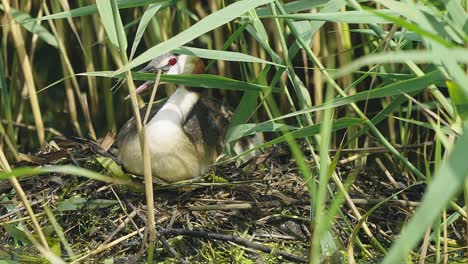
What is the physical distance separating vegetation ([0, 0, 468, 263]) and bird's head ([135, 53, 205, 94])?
0.56 feet

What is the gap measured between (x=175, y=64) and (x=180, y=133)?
1.53 ft

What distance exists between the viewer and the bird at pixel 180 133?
4555 mm

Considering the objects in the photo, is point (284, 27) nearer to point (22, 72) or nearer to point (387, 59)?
point (22, 72)

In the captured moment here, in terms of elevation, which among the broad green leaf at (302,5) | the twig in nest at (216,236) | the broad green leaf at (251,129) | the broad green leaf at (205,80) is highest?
the broad green leaf at (302,5)

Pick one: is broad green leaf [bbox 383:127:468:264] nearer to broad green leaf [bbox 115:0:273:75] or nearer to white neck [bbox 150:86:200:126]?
broad green leaf [bbox 115:0:273:75]

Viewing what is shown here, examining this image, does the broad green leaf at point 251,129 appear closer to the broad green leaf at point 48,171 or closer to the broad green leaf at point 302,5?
the broad green leaf at point 302,5

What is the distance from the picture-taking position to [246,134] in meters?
3.99

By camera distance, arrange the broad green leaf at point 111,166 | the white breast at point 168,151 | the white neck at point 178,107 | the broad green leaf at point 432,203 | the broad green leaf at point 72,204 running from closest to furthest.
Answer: the broad green leaf at point 432,203 < the broad green leaf at point 72,204 < the broad green leaf at point 111,166 < the white breast at point 168,151 < the white neck at point 178,107

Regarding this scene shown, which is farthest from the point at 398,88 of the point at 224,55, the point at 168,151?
the point at 168,151

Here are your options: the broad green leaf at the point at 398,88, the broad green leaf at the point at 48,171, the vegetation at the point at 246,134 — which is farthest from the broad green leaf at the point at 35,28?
the broad green leaf at the point at 48,171

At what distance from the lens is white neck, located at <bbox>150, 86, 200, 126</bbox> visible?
15.5ft

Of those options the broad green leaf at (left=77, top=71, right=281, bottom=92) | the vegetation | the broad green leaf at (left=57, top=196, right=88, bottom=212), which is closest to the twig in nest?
the vegetation

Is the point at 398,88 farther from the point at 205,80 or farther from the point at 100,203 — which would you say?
the point at 100,203

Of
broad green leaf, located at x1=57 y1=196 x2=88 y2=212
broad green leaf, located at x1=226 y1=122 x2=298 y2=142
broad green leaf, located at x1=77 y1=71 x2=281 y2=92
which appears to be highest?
broad green leaf, located at x1=77 y1=71 x2=281 y2=92
